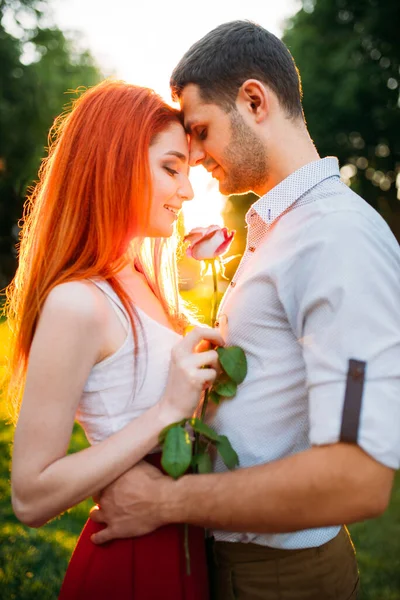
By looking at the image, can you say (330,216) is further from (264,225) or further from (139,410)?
(139,410)

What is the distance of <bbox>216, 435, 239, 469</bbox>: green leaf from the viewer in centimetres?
179

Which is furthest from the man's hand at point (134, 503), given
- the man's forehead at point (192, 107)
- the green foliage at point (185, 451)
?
the man's forehead at point (192, 107)

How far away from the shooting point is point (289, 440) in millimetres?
1908

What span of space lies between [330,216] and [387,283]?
0.29m

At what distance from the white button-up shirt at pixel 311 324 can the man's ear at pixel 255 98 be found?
38 cm

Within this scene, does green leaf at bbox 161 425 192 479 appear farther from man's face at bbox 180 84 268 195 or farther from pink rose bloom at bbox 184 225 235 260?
man's face at bbox 180 84 268 195

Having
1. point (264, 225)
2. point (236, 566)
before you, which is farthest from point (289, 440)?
point (264, 225)

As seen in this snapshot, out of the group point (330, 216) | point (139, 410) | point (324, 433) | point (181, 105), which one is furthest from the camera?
point (181, 105)

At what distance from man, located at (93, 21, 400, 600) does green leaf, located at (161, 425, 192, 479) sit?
0.09m

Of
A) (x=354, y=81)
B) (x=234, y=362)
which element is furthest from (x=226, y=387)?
(x=354, y=81)

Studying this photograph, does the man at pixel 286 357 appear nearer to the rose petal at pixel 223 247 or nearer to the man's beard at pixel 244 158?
the man's beard at pixel 244 158

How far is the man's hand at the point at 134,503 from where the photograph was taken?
186 cm

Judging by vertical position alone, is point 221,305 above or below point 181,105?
below

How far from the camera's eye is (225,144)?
241 cm
